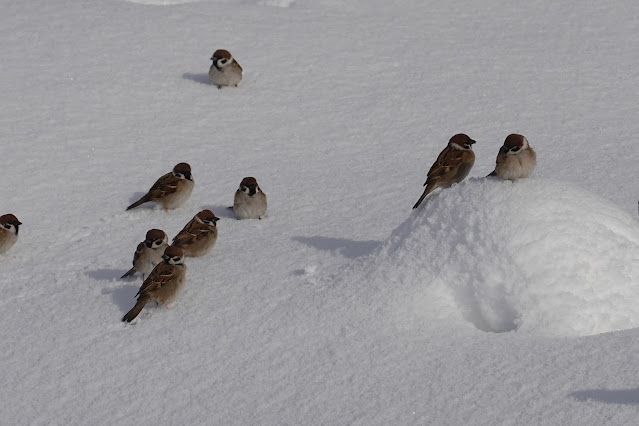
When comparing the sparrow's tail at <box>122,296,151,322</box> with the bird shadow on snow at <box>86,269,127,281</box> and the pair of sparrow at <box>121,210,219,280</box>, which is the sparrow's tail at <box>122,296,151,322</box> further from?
the bird shadow on snow at <box>86,269,127,281</box>

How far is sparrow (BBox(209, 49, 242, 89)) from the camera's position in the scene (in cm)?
1236

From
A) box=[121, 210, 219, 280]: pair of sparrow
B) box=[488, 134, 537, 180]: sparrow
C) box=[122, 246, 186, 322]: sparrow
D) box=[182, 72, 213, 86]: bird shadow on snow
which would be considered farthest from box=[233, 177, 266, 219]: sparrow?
box=[182, 72, 213, 86]: bird shadow on snow

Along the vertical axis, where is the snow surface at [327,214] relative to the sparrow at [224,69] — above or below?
below

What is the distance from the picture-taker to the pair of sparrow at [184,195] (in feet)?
28.8

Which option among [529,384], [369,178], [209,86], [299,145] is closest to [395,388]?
[529,384]

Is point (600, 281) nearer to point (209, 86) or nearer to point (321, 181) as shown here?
point (321, 181)

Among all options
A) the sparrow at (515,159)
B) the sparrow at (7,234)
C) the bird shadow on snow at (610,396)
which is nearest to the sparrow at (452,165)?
the sparrow at (515,159)

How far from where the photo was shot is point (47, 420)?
227 inches

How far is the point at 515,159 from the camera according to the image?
6.48 m

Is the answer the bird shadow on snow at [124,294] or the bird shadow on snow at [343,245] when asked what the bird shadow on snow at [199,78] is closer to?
the bird shadow on snow at [343,245]

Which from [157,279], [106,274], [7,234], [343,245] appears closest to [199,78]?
[7,234]

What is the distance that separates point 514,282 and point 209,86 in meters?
7.68

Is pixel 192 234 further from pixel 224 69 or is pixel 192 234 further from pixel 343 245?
pixel 224 69

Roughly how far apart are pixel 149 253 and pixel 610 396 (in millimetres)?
4081
